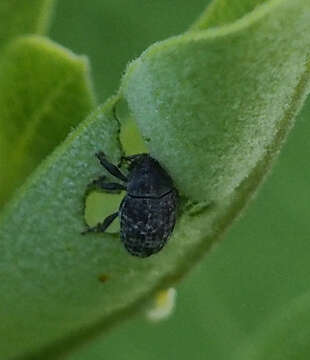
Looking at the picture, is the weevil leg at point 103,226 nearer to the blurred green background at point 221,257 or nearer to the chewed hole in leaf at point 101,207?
the chewed hole in leaf at point 101,207

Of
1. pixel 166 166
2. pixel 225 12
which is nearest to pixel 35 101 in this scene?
pixel 166 166

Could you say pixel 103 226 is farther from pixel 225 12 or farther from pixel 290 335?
pixel 225 12

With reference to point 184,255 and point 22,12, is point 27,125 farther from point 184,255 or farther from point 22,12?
point 184,255

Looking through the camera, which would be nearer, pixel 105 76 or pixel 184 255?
pixel 184 255

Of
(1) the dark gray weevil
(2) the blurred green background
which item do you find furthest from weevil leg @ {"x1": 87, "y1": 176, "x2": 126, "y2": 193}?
(2) the blurred green background

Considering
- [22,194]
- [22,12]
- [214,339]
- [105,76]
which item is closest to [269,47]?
[22,194]

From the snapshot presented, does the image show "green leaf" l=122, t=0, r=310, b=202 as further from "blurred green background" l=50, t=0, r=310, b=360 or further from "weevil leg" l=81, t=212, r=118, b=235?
"blurred green background" l=50, t=0, r=310, b=360

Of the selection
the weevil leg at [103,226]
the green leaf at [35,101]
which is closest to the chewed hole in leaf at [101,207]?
the weevil leg at [103,226]
